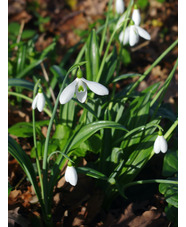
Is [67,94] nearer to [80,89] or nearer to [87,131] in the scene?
[80,89]

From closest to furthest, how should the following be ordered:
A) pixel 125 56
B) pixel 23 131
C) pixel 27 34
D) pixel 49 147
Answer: pixel 49 147, pixel 23 131, pixel 125 56, pixel 27 34

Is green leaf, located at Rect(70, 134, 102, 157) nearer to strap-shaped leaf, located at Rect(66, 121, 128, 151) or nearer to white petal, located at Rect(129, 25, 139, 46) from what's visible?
strap-shaped leaf, located at Rect(66, 121, 128, 151)

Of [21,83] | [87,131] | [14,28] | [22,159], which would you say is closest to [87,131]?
[87,131]

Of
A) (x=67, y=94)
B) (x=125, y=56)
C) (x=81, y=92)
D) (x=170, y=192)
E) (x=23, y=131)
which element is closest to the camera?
(x=67, y=94)

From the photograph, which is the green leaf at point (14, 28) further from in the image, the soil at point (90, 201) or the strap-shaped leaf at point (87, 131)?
the strap-shaped leaf at point (87, 131)

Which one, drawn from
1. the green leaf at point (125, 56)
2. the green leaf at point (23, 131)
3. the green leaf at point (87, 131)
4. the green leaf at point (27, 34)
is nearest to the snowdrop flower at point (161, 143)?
the green leaf at point (87, 131)

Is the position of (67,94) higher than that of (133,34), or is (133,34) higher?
(133,34)

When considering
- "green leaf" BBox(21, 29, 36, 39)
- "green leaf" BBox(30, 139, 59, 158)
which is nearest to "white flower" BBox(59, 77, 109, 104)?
"green leaf" BBox(30, 139, 59, 158)

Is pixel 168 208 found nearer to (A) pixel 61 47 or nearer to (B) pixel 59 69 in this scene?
(B) pixel 59 69
